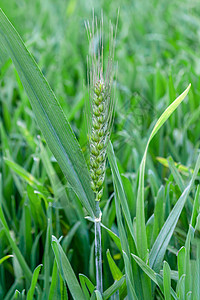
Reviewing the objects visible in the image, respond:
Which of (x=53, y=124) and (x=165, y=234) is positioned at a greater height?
(x=53, y=124)

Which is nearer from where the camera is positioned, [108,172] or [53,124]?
[53,124]

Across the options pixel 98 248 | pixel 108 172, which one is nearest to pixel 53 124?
pixel 98 248

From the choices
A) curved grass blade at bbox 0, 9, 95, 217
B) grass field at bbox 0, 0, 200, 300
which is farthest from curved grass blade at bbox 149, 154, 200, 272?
curved grass blade at bbox 0, 9, 95, 217

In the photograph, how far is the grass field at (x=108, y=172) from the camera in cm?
66

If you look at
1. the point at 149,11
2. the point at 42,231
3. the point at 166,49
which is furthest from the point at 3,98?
the point at 149,11

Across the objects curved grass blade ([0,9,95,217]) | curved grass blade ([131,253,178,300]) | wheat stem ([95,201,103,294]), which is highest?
curved grass blade ([0,9,95,217])

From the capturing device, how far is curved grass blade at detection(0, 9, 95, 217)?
63cm

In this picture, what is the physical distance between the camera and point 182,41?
2.04 metres

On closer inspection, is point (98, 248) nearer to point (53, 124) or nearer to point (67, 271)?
point (67, 271)

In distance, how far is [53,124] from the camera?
0.66 metres

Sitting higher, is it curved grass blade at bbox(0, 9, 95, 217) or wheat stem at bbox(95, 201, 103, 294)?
curved grass blade at bbox(0, 9, 95, 217)

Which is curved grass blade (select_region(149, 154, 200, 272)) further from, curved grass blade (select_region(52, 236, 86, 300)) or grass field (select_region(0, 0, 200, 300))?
curved grass blade (select_region(52, 236, 86, 300))

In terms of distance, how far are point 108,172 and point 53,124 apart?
488 millimetres

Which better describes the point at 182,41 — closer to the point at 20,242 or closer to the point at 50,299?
the point at 20,242
